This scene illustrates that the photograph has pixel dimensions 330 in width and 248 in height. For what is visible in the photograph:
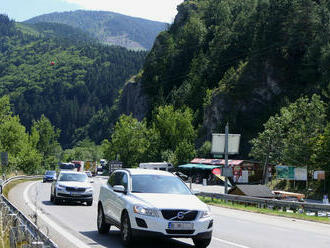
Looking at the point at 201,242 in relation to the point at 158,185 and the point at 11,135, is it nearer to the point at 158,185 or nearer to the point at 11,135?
the point at 158,185

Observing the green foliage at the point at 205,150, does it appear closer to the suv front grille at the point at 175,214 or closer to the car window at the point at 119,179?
the car window at the point at 119,179

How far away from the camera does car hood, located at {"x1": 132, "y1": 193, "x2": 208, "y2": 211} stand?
34.4 feet

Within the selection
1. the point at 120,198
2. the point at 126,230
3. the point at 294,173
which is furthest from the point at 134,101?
the point at 126,230

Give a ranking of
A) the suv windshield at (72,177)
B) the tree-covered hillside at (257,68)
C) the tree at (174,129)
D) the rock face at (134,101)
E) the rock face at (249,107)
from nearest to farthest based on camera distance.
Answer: the suv windshield at (72,177) < the tree-covered hillside at (257,68) < the rock face at (249,107) < the tree at (174,129) < the rock face at (134,101)

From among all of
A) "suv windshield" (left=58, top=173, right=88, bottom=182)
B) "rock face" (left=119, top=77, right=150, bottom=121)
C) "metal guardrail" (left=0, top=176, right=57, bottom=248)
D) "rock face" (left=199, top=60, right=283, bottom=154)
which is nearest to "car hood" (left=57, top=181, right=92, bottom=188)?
"suv windshield" (left=58, top=173, right=88, bottom=182)

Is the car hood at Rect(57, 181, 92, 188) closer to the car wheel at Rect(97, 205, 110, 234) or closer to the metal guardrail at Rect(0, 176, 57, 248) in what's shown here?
the car wheel at Rect(97, 205, 110, 234)

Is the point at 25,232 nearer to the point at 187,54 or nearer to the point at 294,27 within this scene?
the point at 294,27

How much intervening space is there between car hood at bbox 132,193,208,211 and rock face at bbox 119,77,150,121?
123 metres

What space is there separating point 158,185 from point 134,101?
131151 millimetres

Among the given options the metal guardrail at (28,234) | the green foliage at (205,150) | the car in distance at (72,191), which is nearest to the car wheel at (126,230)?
the metal guardrail at (28,234)

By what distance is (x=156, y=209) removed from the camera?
1032cm

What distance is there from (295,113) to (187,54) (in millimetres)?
71003

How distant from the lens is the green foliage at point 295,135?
190 ft

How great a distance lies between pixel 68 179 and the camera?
24.6m
